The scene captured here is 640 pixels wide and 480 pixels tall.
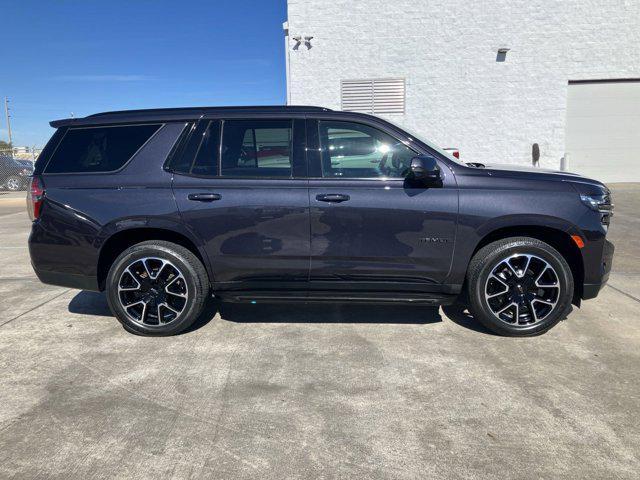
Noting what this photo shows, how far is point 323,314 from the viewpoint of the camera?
4.51 meters

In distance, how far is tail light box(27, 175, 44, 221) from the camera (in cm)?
394

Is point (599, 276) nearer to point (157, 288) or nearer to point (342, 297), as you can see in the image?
point (342, 297)

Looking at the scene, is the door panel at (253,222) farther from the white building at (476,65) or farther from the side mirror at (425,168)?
the white building at (476,65)

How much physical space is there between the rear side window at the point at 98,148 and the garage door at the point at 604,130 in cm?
1452

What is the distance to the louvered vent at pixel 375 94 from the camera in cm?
1437

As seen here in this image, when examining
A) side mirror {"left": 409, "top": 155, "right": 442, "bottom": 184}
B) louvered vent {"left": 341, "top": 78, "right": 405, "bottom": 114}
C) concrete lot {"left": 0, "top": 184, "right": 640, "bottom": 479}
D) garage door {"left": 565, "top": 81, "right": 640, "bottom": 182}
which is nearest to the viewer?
concrete lot {"left": 0, "top": 184, "right": 640, "bottom": 479}

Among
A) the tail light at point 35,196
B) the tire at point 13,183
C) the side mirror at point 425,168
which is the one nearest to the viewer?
the side mirror at point 425,168

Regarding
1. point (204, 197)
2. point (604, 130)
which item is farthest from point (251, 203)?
point (604, 130)

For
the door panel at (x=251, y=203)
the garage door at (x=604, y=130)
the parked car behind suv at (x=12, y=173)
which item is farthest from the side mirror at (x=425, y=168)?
the parked car behind suv at (x=12, y=173)

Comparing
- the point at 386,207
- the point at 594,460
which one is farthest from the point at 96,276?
the point at 594,460

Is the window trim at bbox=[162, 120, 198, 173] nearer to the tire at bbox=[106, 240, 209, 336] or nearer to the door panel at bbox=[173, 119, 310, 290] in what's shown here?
the door panel at bbox=[173, 119, 310, 290]

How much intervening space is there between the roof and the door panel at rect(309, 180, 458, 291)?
28.7 inches

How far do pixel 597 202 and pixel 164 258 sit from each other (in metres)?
3.60

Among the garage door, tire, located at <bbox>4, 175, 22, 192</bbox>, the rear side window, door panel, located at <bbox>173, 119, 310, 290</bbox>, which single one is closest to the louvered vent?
the garage door
